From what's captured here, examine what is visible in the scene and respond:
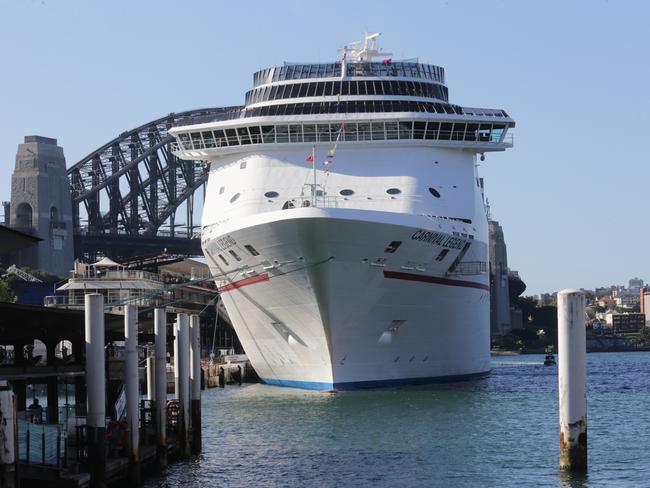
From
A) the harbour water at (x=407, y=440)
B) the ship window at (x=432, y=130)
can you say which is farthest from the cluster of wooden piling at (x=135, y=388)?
the ship window at (x=432, y=130)

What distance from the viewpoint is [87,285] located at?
3339 inches

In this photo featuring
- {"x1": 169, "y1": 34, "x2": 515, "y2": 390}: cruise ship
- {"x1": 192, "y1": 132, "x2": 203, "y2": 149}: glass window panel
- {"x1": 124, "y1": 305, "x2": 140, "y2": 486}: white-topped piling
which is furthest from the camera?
{"x1": 192, "y1": 132, "x2": 203, "y2": 149}: glass window panel

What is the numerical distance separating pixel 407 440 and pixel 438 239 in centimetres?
1706

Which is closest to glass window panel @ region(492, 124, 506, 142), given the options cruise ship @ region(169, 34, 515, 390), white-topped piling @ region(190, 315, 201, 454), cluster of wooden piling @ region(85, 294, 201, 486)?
cruise ship @ region(169, 34, 515, 390)

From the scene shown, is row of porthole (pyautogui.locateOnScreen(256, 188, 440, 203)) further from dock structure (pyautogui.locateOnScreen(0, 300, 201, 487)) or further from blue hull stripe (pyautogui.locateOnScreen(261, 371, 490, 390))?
dock structure (pyautogui.locateOnScreen(0, 300, 201, 487))

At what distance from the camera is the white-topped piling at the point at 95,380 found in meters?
26.6

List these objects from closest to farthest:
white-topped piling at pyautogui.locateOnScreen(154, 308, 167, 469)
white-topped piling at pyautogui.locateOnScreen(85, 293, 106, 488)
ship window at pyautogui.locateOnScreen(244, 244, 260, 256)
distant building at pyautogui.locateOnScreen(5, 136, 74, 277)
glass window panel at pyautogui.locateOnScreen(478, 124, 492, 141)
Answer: white-topped piling at pyautogui.locateOnScreen(85, 293, 106, 488), white-topped piling at pyautogui.locateOnScreen(154, 308, 167, 469), ship window at pyautogui.locateOnScreen(244, 244, 260, 256), glass window panel at pyautogui.locateOnScreen(478, 124, 492, 141), distant building at pyautogui.locateOnScreen(5, 136, 74, 277)

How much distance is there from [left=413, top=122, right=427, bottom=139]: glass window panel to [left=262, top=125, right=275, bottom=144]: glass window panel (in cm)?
612

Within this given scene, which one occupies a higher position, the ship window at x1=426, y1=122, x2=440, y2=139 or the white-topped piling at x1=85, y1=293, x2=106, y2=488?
the ship window at x1=426, y1=122, x2=440, y2=139

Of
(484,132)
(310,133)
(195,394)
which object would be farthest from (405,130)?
(195,394)

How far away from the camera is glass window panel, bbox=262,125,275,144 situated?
2381 inches

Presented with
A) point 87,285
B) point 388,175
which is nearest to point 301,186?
point 388,175

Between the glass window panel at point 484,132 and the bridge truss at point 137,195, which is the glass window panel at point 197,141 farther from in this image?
the bridge truss at point 137,195

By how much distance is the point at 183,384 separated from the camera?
3425 cm
